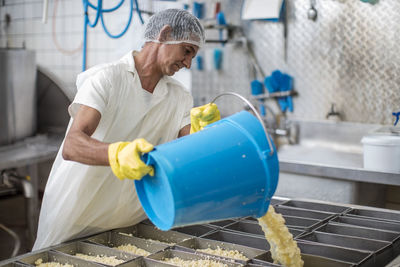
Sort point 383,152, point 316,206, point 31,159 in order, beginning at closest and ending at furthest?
point 316,206 < point 383,152 < point 31,159

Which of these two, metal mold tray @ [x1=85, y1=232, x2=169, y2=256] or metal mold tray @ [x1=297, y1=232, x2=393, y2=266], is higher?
metal mold tray @ [x1=297, y1=232, x2=393, y2=266]

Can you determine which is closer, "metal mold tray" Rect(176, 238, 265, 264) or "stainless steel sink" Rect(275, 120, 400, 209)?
"metal mold tray" Rect(176, 238, 265, 264)

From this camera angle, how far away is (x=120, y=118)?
171 cm

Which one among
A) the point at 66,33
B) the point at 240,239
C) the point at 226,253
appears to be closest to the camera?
the point at 226,253

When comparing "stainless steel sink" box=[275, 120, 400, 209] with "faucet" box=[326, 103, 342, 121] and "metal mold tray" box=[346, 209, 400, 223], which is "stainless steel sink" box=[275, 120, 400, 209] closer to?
"faucet" box=[326, 103, 342, 121]

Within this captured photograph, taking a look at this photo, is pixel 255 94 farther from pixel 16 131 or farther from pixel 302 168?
pixel 16 131

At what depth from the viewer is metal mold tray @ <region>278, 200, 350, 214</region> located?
1.89 m

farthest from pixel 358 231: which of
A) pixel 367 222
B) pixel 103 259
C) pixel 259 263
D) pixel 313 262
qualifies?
pixel 103 259

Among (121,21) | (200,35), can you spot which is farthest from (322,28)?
(200,35)

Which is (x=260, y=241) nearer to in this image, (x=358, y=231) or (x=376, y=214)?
(x=358, y=231)

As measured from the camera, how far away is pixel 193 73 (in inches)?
155

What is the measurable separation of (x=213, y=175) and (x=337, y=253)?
552 mm

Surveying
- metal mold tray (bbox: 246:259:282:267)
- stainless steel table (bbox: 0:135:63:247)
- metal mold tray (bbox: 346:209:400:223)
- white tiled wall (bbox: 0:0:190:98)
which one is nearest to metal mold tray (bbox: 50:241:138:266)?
metal mold tray (bbox: 246:259:282:267)

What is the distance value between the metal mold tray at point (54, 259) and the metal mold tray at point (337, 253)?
0.64m
